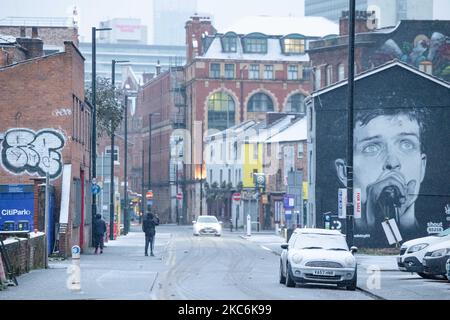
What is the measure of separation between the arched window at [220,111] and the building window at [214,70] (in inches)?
73.6

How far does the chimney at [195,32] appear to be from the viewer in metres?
136

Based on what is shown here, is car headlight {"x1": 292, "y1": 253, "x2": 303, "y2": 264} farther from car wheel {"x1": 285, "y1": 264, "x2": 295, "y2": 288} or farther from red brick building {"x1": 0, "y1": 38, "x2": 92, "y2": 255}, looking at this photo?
red brick building {"x1": 0, "y1": 38, "x2": 92, "y2": 255}

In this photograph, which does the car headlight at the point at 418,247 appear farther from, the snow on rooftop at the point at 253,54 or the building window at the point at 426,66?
the snow on rooftop at the point at 253,54

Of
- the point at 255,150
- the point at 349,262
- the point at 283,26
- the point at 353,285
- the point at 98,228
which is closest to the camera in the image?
the point at 349,262

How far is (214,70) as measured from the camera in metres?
133

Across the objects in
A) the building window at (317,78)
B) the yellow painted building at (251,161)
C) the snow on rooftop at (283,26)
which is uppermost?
the snow on rooftop at (283,26)

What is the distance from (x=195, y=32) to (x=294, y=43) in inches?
428

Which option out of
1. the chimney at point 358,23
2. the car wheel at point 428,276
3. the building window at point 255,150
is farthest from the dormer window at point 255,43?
the car wheel at point 428,276

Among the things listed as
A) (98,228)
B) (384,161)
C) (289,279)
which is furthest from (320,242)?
(384,161)

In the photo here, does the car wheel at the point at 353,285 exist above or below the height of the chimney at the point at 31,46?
below

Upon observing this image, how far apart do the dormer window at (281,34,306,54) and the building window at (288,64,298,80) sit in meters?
1.96

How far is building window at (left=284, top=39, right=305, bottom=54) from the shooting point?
13562 centimetres

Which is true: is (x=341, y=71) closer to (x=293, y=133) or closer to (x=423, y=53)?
(x=423, y=53)
